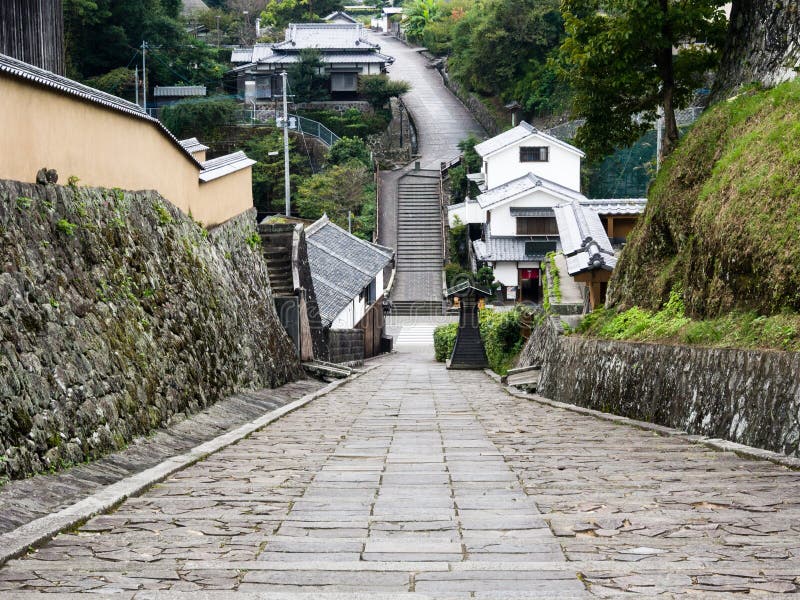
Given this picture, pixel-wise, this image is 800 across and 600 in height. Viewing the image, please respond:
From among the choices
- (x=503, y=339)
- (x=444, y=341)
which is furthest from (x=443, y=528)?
(x=444, y=341)

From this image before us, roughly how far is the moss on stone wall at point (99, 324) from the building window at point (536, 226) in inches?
1547

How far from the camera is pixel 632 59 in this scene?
17.0 metres

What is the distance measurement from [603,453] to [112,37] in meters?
57.4

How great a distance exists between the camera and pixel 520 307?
3197 cm

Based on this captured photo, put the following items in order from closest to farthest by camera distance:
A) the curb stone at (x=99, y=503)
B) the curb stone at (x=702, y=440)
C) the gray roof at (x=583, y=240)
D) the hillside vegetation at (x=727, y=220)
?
the curb stone at (x=99, y=503), the curb stone at (x=702, y=440), the hillside vegetation at (x=727, y=220), the gray roof at (x=583, y=240)

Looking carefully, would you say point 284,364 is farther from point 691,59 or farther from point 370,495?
point 370,495

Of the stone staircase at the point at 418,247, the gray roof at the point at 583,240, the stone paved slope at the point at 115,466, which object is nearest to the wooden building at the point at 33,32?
the stone paved slope at the point at 115,466

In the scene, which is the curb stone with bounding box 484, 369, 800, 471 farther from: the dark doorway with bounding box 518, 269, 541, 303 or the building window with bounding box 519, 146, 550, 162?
the building window with bounding box 519, 146, 550, 162

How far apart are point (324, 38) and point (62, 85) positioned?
65576 millimetres

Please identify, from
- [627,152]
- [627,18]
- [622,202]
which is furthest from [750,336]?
[627,152]

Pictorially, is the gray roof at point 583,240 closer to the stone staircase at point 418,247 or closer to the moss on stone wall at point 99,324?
the moss on stone wall at point 99,324

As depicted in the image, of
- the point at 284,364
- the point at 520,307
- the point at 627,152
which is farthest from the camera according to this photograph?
the point at 627,152

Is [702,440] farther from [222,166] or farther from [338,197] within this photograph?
[338,197]

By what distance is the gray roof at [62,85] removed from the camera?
27.2ft
